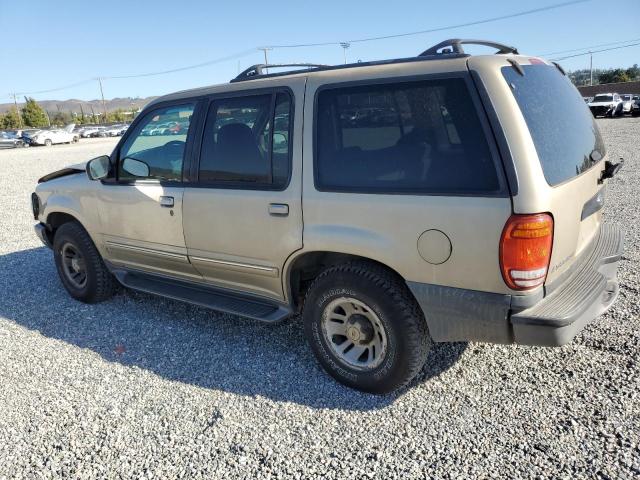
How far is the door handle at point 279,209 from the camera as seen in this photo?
10.6 ft

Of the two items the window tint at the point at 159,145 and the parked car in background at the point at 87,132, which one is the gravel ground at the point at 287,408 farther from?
the parked car in background at the point at 87,132

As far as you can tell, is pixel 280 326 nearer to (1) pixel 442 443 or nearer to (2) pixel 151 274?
(2) pixel 151 274

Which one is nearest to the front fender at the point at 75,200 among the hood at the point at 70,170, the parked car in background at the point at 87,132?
the hood at the point at 70,170

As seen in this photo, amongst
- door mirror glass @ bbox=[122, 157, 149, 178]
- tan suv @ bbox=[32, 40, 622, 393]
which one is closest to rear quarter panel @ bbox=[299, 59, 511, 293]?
tan suv @ bbox=[32, 40, 622, 393]

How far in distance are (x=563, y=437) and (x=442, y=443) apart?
619mm

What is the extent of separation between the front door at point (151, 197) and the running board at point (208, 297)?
0.10 m

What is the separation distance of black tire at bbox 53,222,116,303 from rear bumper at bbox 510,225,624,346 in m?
3.77

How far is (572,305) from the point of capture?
265cm

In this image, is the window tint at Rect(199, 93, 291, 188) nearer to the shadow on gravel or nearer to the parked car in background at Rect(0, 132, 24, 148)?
the shadow on gravel

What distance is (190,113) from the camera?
3.87 m

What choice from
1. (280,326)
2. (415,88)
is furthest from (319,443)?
(415,88)

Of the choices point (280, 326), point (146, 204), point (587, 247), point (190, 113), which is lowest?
point (280, 326)

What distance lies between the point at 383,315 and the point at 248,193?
4.03ft

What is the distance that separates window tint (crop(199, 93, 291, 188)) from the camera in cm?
330
